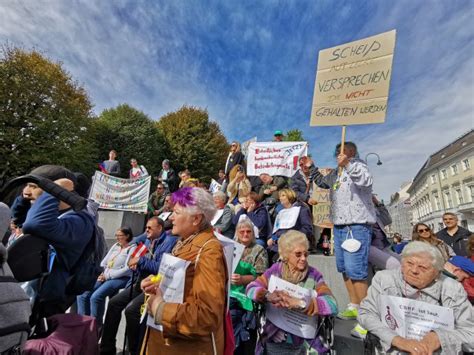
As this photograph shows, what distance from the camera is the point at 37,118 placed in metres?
19.9

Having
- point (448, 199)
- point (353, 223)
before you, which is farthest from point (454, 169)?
point (353, 223)

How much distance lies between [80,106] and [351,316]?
85.3 feet

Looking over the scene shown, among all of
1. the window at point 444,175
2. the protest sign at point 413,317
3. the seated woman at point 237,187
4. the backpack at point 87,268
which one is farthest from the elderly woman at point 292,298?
the window at point 444,175

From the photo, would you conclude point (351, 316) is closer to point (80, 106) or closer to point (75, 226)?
point (75, 226)

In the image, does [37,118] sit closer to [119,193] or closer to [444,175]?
[119,193]

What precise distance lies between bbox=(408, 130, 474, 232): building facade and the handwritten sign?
5050 cm

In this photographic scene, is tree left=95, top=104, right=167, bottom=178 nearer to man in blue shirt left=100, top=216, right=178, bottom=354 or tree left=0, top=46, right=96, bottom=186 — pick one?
tree left=0, top=46, right=96, bottom=186

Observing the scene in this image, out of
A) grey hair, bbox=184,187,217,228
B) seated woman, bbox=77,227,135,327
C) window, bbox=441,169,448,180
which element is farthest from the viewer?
window, bbox=441,169,448,180

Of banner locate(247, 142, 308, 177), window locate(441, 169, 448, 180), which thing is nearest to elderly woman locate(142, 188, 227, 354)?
banner locate(247, 142, 308, 177)

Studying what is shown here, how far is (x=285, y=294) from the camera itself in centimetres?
232

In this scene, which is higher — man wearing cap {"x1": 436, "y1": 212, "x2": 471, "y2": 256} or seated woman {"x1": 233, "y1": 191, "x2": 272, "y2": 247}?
man wearing cap {"x1": 436, "y1": 212, "x2": 471, "y2": 256}

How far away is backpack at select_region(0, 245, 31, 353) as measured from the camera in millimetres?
1337

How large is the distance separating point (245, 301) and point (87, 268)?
61.7 inches

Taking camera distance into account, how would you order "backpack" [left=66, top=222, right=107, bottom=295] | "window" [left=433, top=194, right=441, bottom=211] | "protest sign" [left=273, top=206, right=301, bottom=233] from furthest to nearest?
"window" [left=433, top=194, right=441, bottom=211]
"protest sign" [left=273, top=206, right=301, bottom=233]
"backpack" [left=66, top=222, right=107, bottom=295]
